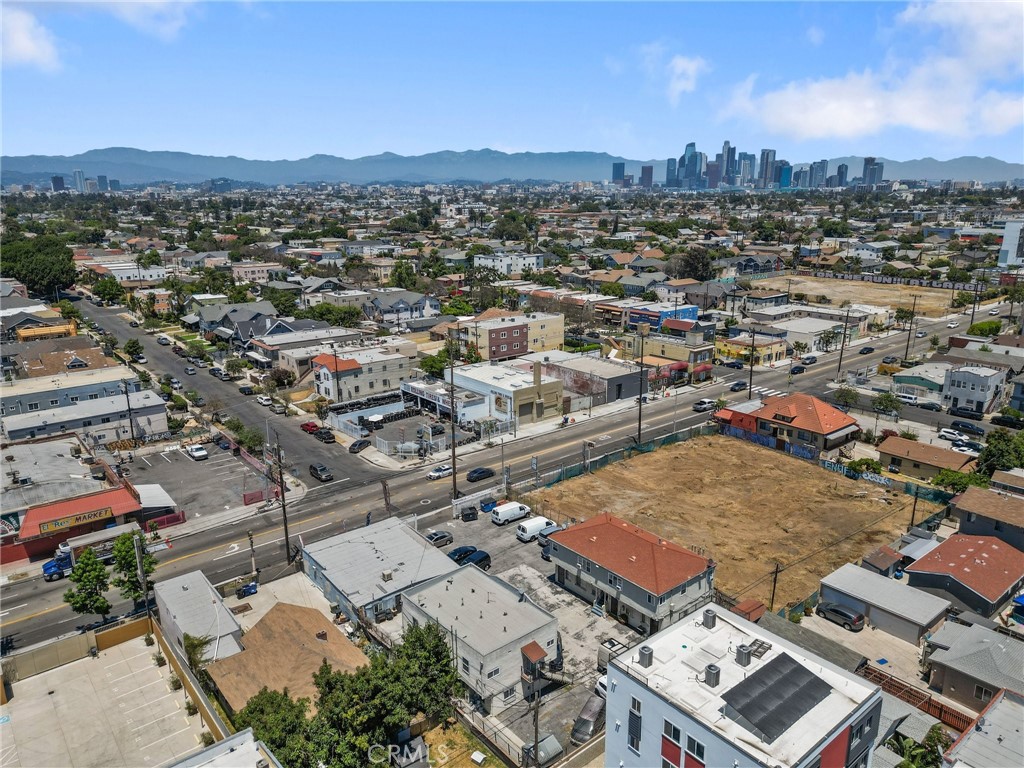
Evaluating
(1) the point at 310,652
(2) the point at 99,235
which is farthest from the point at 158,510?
(2) the point at 99,235

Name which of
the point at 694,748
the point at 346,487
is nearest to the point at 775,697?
the point at 694,748

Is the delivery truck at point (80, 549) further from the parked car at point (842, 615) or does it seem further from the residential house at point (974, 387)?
the residential house at point (974, 387)

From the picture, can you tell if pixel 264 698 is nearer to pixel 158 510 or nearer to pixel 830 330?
pixel 158 510

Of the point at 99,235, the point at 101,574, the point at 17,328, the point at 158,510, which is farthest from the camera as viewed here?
the point at 99,235

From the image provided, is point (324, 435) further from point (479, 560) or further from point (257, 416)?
point (479, 560)

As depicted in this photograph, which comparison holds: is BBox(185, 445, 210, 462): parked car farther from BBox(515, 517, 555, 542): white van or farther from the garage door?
the garage door

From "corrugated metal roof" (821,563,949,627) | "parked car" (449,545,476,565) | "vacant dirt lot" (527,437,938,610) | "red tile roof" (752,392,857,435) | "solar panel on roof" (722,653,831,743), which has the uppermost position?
"solar panel on roof" (722,653,831,743)

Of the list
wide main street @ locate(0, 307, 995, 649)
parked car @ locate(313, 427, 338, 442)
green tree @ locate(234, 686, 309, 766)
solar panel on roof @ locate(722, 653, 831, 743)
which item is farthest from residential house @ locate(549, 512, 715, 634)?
parked car @ locate(313, 427, 338, 442)
